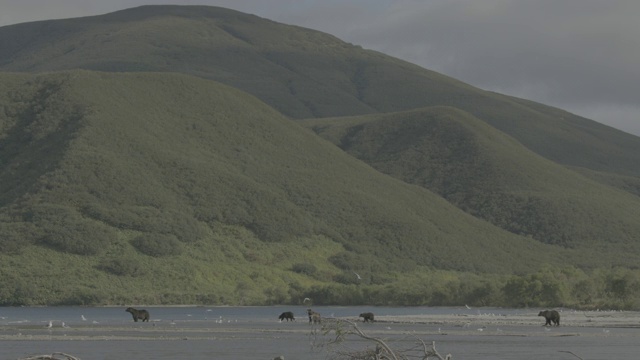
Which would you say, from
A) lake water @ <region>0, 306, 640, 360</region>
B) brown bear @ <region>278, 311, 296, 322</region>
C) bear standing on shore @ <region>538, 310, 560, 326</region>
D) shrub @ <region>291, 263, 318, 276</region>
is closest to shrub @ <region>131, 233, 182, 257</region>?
shrub @ <region>291, 263, 318, 276</region>

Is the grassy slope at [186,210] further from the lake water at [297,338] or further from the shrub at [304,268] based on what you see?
the lake water at [297,338]

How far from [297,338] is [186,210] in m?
97.0

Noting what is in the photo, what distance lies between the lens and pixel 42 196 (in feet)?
497

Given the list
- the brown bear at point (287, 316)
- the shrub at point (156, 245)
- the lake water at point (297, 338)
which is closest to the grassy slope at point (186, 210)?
the shrub at point (156, 245)

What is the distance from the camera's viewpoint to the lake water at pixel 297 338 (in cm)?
5200

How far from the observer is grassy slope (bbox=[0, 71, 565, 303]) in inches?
5463

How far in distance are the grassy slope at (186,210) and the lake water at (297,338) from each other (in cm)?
5202

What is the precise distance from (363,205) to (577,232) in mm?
35014

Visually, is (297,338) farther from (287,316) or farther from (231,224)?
(231,224)

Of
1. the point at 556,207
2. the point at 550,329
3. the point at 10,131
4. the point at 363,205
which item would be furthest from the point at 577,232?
the point at 550,329

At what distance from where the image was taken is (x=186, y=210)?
6294 inches

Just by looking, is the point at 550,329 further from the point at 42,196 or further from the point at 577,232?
the point at 577,232

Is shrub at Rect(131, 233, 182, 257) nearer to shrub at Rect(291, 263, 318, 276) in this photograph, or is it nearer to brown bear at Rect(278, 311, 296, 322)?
shrub at Rect(291, 263, 318, 276)

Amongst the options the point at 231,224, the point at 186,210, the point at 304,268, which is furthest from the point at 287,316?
the point at 186,210
